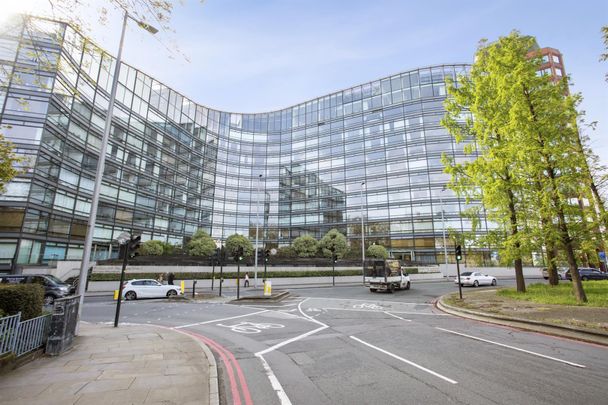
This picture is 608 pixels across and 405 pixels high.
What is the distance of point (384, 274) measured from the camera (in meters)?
24.7

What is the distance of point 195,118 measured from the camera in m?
65.0

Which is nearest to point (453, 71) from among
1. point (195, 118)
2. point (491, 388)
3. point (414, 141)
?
point (414, 141)

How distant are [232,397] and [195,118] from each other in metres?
67.9

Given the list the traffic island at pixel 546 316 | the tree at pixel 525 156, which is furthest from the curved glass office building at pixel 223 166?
the traffic island at pixel 546 316

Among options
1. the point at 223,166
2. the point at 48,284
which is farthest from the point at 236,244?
the point at 48,284

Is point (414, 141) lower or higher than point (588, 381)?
higher

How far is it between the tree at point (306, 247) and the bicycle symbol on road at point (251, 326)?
34.5 metres

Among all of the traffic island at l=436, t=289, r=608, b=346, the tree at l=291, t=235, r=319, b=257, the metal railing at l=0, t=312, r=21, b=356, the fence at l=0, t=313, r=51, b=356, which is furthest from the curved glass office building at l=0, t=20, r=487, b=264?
the metal railing at l=0, t=312, r=21, b=356

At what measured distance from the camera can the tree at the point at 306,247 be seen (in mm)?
47000

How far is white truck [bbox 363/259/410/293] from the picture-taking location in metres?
24.8

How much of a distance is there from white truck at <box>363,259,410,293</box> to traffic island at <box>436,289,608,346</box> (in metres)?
8.89

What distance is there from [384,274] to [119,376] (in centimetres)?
2178

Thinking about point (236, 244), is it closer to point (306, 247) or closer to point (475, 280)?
point (306, 247)

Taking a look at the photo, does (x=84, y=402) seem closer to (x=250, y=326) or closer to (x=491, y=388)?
(x=491, y=388)
